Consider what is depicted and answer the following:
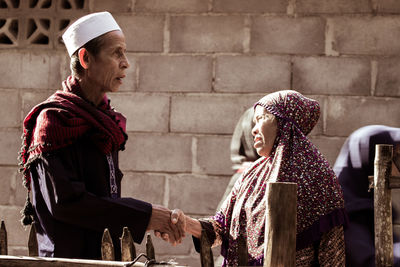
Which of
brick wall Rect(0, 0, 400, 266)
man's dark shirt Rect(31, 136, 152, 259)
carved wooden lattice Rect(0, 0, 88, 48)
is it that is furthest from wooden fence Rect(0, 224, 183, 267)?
carved wooden lattice Rect(0, 0, 88, 48)

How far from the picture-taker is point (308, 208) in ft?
10.2

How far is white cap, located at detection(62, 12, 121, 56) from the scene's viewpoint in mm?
3378

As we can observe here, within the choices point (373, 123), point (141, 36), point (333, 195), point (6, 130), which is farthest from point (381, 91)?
point (6, 130)

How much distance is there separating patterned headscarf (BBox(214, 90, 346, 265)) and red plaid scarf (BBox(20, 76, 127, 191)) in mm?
670

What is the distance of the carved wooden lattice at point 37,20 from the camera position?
223 inches

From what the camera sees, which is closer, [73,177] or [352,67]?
[73,177]

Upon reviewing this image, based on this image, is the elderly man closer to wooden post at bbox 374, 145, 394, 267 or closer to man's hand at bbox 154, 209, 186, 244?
man's hand at bbox 154, 209, 186, 244

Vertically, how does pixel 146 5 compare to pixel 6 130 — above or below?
above

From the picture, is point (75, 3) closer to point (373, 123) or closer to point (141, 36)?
point (141, 36)

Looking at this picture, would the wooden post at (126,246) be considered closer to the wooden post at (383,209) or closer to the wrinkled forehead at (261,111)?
the wrinkled forehead at (261,111)

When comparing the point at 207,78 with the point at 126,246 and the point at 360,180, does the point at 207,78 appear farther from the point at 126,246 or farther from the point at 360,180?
the point at 126,246

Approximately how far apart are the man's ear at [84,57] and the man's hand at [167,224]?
757mm

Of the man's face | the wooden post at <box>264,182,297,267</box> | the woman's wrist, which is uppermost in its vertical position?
the man's face

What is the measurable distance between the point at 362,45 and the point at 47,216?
3.14 meters
